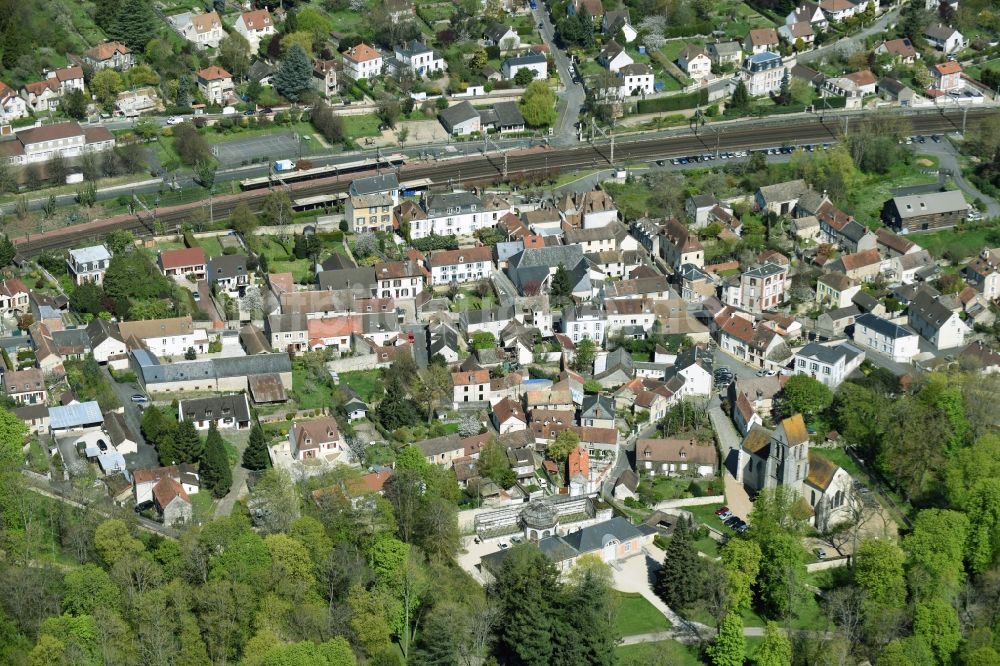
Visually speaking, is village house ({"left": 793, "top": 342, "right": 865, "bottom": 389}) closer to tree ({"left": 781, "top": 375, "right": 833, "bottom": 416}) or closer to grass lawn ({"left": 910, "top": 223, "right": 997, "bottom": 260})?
tree ({"left": 781, "top": 375, "right": 833, "bottom": 416})

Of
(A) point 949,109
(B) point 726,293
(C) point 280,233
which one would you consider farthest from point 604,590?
(A) point 949,109

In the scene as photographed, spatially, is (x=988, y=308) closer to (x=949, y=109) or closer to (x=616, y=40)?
(x=949, y=109)

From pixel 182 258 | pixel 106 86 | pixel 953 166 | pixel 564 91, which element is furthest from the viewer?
pixel 564 91

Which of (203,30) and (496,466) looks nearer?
(496,466)

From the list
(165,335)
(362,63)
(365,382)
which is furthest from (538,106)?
(165,335)

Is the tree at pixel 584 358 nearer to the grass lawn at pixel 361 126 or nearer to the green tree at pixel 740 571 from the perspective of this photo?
the green tree at pixel 740 571

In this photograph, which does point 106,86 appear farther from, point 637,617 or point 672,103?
point 637,617

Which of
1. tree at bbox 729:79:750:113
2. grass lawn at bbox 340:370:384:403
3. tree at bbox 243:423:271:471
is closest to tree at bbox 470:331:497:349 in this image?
grass lawn at bbox 340:370:384:403
